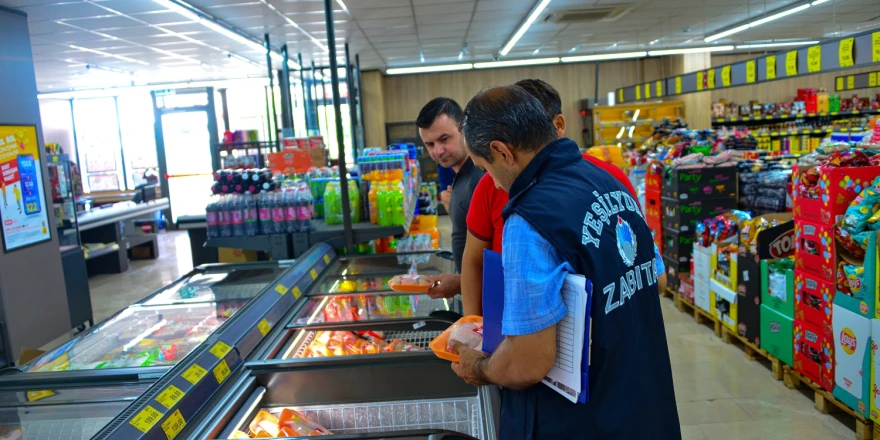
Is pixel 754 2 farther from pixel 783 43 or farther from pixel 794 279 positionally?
pixel 794 279

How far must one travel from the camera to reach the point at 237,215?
4.24m

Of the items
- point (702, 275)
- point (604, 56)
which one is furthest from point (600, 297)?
point (604, 56)

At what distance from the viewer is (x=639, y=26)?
10.7 metres

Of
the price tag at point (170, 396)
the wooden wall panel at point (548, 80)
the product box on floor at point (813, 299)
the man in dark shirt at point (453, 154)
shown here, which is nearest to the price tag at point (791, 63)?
the product box on floor at point (813, 299)

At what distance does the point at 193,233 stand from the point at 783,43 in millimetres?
12787

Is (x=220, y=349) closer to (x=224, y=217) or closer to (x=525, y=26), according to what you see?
(x=224, y=217)

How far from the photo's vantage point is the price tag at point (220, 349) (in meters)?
2.07

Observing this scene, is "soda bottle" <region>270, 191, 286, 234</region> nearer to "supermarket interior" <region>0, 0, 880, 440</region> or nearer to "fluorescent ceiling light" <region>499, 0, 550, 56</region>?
"supermarket interior" <region>0, 0, 880, 440</region>

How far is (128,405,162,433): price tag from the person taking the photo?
59.9 inches

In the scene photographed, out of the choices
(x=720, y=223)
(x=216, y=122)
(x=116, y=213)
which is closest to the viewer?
(x=720, y=223)

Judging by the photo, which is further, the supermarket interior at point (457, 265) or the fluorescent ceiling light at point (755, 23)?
the fluorescent ceiling light at point (755, 23)

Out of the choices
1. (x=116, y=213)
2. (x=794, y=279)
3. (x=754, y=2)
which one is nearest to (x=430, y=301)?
(x=794, y=279)

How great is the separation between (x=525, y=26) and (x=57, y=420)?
30.3 feet

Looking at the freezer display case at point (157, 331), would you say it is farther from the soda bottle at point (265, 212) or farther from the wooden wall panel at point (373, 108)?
the wooden wall panel at point (373, 108)
